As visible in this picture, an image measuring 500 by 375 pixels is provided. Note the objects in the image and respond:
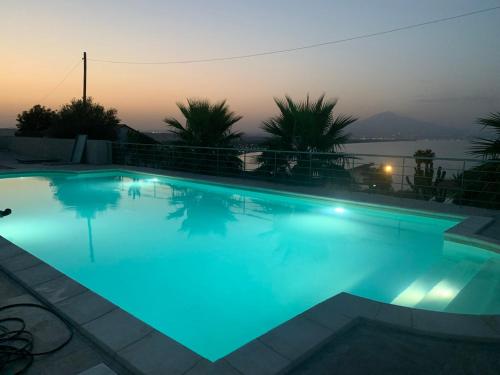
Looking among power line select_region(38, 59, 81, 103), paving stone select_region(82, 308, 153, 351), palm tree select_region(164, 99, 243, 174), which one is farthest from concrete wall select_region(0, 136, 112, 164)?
paving stone select_region(82, 308, 153, 351)

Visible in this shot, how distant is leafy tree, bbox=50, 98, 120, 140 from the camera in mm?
13930

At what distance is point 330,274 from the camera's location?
143 inches

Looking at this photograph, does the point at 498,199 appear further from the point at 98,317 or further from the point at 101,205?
the point at 101,205

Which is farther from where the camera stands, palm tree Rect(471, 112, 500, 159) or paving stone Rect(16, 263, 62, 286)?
palm tree Rect(471, 112, 500, 159)

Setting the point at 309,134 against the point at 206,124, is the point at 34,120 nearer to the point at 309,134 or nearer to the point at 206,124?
the point at 206,124

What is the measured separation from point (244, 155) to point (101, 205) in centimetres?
374

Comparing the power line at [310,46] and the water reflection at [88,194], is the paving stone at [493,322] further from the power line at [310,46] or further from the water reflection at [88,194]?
the power line at [310,46]

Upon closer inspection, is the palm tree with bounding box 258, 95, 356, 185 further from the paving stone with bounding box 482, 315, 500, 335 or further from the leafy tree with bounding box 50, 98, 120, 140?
the leafy tree with bounding box 50, 98, 120, 140


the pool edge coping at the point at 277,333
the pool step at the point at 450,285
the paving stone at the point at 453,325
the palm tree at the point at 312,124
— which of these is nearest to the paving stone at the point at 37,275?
the pool edge coping at the point at 277,333

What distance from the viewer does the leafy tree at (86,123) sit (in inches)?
548

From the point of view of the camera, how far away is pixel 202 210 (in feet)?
21.0

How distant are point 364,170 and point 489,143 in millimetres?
2310

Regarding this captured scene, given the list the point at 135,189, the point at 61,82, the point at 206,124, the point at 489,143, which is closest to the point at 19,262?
the point at 135,189

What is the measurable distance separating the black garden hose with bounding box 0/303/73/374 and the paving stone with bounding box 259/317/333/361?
120 cm
